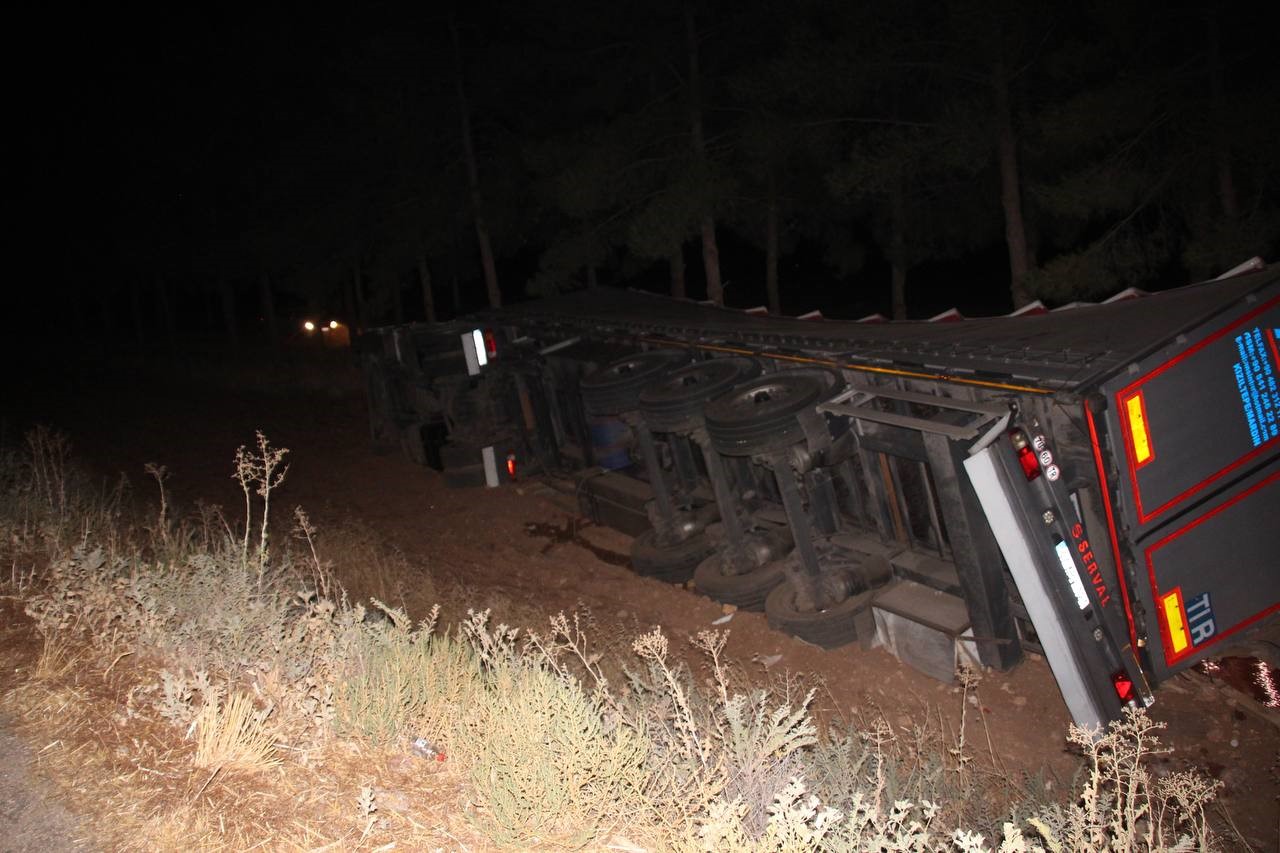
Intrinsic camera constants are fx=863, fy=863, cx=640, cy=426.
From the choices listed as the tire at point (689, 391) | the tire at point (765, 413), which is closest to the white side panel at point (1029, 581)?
the tire at point (765, 413)

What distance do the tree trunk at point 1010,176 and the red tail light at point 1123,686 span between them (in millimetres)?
8192

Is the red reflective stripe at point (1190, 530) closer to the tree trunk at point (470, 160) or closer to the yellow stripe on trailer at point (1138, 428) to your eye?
the yellow stripe on trailer at point (1138, 428)

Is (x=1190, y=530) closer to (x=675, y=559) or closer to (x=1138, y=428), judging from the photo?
(x=1138, y=428)

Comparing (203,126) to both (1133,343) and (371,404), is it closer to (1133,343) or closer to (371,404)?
(371,404)

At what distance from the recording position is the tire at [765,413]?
628cm

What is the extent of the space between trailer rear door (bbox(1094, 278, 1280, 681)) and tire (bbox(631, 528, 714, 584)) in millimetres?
4128

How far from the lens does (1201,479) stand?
4.89 meters

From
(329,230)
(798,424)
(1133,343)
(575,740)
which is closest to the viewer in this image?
(575,740)

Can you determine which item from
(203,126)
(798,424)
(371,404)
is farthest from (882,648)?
(203,126)

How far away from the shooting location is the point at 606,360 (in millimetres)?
10188

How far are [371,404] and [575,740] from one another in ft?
42.4

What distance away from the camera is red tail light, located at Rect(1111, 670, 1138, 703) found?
189 inches

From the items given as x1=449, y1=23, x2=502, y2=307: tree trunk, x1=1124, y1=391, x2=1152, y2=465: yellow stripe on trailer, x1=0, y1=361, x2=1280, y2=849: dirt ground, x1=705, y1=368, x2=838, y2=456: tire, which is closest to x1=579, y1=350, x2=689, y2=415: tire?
x1=705, y1=368, x2=838, y2=456: tire

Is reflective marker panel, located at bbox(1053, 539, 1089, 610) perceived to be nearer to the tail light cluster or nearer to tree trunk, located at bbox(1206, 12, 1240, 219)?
the tail light cluster
